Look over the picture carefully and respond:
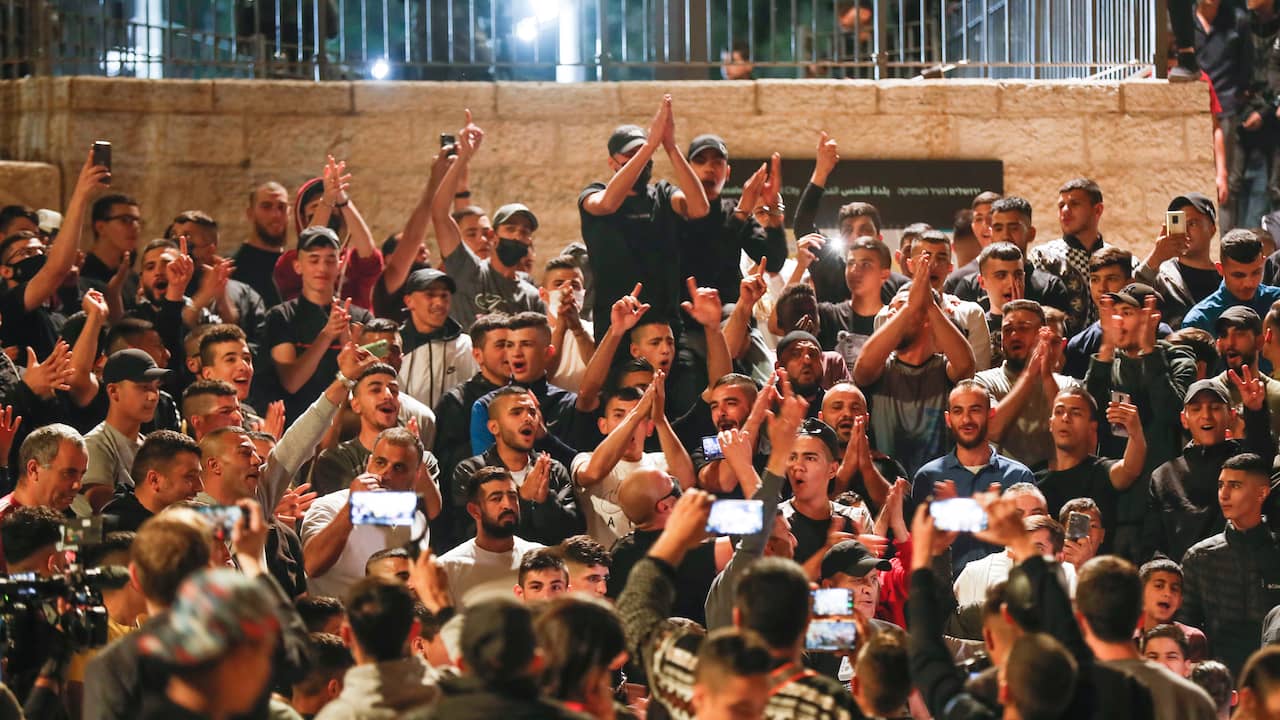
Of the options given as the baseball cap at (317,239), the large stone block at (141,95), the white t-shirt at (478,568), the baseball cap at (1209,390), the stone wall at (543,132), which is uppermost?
the large stone block at (141,95)

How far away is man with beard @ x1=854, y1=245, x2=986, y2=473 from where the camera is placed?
8969mm

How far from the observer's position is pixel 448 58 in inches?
498

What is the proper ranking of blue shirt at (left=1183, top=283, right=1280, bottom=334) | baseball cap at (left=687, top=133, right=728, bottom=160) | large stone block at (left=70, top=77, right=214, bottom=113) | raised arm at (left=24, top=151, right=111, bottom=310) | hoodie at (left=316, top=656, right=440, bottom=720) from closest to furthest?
hoodie at (left=316, top=656, right=440, bottom=720)
raised arm at (left=24, top=151, right=111, bottom=310)
baseball cap at (left=687, top=133, right=728, bottom=160)
blue shirt at (left=1183, top=283, right=1280, bottom=334)
large stone block at (left=70, top=77, right=214, bottom=113)

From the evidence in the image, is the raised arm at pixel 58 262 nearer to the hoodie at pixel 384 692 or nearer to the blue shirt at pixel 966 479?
the blue shirt at pixel 966 479

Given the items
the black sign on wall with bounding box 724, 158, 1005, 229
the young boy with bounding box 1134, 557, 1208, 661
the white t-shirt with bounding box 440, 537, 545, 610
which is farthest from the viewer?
the black sign on wall with bounding box 724, 158, 1005, 229

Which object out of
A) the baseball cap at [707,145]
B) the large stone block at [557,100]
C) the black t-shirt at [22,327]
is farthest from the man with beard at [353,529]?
the large stone block at [557,100]

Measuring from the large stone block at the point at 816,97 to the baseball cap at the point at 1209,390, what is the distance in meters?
4.67

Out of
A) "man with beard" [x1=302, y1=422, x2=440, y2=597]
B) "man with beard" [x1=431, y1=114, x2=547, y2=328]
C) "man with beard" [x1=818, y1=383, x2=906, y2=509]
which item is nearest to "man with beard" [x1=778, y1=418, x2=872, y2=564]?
"man with beard" [x1=818, y1=383, x2=906, y2=509]

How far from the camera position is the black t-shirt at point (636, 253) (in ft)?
30.8

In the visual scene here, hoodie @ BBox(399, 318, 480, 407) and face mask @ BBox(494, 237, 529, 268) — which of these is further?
face mask @ BBox(494, 237, 529, 268)

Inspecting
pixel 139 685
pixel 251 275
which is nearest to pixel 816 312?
pixel 251 275

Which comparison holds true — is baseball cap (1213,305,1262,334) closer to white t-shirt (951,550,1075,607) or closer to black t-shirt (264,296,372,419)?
white t-shirt (951,550,1075,607)

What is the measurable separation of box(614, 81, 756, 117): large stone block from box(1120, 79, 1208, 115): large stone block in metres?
2.46

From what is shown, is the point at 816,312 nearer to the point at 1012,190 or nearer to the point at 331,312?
the point at 331,312
